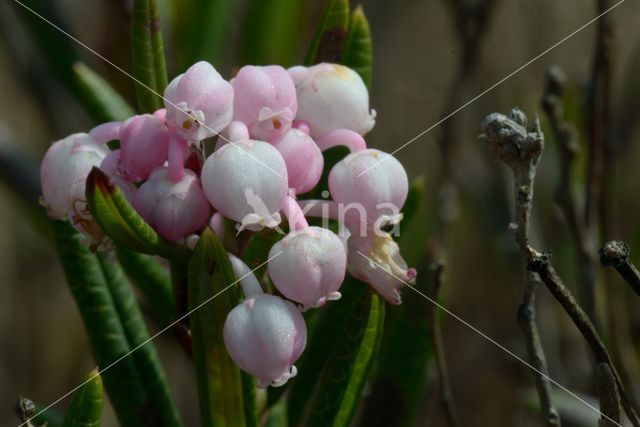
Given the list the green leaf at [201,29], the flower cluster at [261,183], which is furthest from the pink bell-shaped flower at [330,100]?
the green leaf at [201,29]

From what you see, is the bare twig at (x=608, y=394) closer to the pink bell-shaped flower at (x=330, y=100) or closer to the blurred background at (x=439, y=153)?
the pink bell-shaped flower at (x=330, y=100)

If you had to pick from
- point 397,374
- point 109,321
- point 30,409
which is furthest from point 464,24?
point 30,409

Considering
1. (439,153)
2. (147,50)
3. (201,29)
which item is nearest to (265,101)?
(147,50)

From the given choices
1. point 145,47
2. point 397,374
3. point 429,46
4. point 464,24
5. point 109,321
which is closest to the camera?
point 145,47

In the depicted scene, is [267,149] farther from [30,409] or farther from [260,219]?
[30,409]

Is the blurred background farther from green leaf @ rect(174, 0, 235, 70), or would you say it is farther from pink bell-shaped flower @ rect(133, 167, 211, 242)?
pink bell-shaped flower @ rect(133, 167, 211, 242)

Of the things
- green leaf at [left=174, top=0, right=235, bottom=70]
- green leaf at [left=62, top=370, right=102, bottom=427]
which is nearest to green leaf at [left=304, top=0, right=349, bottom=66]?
green leaf at [left=62, top=370, right=102, bottom=427]
